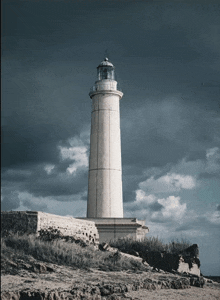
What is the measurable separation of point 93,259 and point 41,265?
268cm

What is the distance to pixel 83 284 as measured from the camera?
947cm

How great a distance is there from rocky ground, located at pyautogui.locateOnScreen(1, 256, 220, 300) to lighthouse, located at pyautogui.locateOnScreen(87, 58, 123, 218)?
37.0ft

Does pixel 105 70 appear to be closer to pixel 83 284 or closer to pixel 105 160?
pixel 105 160

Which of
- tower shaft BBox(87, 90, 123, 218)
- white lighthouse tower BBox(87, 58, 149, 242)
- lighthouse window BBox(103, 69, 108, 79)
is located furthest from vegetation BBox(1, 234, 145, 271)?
lighthouse window BBox(103, 69, 108, 79)

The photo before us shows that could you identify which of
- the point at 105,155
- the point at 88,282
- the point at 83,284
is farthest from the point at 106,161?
the point at 83,284

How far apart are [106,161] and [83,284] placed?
15185 millimetres

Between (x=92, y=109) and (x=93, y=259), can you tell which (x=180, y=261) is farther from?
(x=92, y=109)

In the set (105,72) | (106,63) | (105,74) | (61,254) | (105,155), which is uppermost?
(106,63)

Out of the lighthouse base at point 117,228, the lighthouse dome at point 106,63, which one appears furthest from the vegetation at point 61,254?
the lighthouse dome at point 106,63

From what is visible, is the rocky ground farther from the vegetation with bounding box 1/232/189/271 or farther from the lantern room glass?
the lantern room glass

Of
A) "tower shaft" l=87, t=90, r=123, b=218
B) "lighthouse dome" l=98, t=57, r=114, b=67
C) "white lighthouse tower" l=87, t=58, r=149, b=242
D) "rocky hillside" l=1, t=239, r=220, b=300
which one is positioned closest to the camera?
"rocky hillside" l=1, t=239, r=220, b=300

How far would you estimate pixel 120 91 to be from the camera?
85.3 feet

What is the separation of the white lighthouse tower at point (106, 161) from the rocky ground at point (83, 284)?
10877mm

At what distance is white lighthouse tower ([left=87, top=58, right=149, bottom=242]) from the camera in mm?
23969
